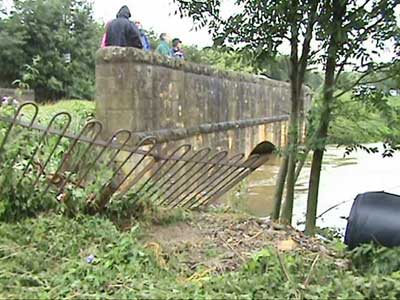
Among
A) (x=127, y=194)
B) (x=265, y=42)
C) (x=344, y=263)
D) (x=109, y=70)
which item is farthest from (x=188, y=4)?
(x=344, y=263)

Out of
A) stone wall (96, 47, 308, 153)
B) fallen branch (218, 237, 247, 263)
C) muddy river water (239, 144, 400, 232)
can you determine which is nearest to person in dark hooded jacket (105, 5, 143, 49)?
stone wall (96, 47, 308, 153)

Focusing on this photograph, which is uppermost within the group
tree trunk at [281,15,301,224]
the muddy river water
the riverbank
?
tree trunk at [281,15,301,224]

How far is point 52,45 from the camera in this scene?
535 inches

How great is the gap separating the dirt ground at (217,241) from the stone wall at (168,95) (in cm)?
181

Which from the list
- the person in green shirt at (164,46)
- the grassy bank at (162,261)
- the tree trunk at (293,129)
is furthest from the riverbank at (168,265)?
the person in green shirt at (164,46)

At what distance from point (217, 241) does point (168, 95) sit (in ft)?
10.6

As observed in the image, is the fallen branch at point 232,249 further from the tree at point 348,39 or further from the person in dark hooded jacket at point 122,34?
the person in dark hooded jacket at point 122,34

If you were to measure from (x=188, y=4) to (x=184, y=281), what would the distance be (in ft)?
9.20

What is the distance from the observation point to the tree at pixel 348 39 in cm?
379

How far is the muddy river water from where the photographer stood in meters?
8.39

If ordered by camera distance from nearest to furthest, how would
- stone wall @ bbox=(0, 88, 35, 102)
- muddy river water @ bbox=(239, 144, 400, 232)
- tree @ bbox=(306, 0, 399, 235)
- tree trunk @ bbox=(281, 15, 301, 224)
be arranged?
1. tree @ bbox=(306, 0, 399, 235)
2. tree trunk @ bbox=(281, 15, 301, 224)
3. stone wall @ bbox=(0, 88, 35, 102)
4. muddy river water @ bbox=(239, 144, 400, 232)

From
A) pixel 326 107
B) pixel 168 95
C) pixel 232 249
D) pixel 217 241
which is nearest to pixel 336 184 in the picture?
pixel 168 95

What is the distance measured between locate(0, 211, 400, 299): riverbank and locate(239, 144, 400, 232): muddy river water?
12.0 feet

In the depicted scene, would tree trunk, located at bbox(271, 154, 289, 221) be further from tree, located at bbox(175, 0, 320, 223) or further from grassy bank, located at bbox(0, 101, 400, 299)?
grassy bank, located at bbox(0, 101, 400, 299)
